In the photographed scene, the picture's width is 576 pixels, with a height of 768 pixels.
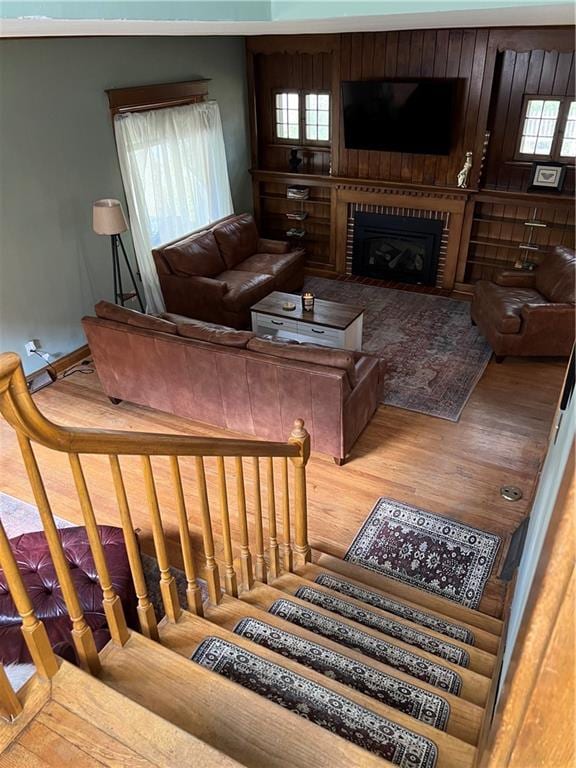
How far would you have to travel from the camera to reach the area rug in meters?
4.82

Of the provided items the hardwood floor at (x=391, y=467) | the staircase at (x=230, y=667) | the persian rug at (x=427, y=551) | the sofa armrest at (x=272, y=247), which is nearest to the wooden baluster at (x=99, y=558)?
the staircase at (x=230, y=667)

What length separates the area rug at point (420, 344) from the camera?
15.8 ft

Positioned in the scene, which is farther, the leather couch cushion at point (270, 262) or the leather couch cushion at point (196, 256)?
the leather couch cushion at point (270, 262)

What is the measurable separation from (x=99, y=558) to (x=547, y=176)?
6025mm

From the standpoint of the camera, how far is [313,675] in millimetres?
1809

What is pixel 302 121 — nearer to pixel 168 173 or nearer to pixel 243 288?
pixel 168 173

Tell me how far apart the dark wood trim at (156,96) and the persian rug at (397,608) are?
4.66m

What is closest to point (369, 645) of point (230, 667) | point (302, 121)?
point (230, 667)

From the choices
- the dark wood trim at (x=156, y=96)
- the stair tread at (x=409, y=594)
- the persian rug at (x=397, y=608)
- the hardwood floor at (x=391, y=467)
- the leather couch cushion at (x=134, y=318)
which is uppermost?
the dark wood trim at (x=156, y=96)

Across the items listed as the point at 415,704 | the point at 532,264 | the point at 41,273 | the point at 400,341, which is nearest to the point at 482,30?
the point at 532,264

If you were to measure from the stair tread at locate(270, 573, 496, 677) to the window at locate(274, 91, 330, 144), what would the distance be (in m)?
5.82

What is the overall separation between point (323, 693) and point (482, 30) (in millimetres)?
6180

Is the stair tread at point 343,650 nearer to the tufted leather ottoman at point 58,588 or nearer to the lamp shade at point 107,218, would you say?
the tufted leather ottoman at point 58,588

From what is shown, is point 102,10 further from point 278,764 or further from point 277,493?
point 277,493
